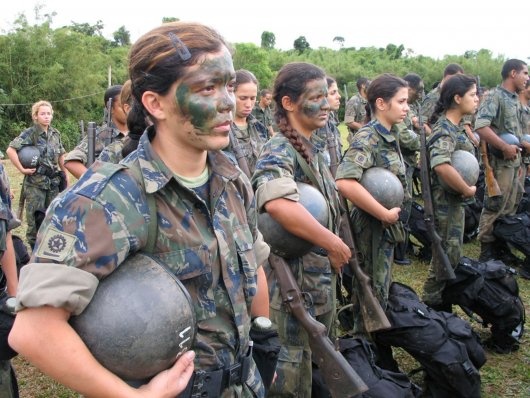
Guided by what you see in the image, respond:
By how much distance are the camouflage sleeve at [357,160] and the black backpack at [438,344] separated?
0.98 m

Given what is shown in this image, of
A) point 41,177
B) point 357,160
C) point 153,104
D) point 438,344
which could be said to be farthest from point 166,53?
point 41,177

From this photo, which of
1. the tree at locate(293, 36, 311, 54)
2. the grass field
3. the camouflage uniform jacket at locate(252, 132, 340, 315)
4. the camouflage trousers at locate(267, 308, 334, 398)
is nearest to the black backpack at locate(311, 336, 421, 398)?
the camouflage trousers at locate(267, 308, 334, 398)

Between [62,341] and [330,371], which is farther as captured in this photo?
[330,371]

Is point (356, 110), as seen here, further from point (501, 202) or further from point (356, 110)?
point (501, 202)

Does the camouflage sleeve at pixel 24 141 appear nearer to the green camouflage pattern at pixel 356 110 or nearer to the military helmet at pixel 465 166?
the military helmet at pixel 465 166

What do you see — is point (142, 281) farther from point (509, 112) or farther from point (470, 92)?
point (509, 112)

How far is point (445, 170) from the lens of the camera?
503cm

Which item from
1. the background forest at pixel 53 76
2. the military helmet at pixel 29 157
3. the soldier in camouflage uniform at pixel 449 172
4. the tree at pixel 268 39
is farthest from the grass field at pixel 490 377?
the tree at pixel 268 39

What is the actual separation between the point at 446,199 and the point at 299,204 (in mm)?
2848

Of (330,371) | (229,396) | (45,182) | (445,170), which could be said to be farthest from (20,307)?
(45,182)

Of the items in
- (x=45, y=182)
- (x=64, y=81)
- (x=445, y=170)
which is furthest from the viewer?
(x=64, y=81)

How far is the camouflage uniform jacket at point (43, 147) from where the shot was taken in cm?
754

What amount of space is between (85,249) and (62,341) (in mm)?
235

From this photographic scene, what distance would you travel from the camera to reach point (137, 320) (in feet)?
4.70
